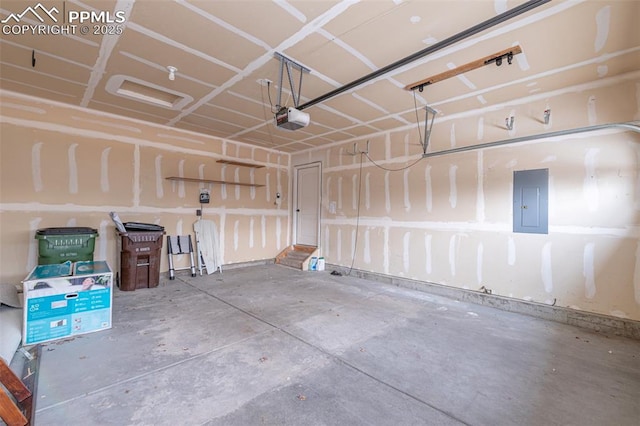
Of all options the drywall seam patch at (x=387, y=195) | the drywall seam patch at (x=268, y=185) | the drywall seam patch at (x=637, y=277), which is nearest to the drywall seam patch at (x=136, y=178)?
the drywall seam patch at (x=268, y=185)

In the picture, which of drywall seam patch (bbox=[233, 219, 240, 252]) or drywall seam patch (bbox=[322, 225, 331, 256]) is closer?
drywall seam patch (bbox=[233, 219, 240, 252])

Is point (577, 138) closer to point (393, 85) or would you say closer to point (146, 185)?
point (393, 85)

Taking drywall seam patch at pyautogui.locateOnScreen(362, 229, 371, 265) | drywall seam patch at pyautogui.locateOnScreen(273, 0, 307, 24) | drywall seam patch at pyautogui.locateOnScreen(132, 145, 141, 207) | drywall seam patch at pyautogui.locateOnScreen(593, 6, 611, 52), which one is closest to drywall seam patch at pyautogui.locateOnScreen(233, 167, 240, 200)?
drywall seam patch at pyautogui.locateOnScreen(132, 145, 141, 207)

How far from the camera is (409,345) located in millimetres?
2691

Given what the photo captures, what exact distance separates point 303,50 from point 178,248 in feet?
14.5

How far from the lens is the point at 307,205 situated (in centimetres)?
697

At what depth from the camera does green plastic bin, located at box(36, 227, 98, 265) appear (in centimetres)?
375

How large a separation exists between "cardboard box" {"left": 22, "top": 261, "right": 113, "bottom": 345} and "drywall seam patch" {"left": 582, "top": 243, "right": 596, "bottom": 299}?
550 centimetres

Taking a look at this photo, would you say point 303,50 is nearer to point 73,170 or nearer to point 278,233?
point 73,170

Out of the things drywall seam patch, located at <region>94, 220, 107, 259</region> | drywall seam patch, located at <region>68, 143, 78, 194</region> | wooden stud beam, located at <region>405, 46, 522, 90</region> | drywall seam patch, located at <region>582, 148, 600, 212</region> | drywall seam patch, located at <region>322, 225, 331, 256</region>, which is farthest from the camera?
drywall seam patch, located at <region>322, 225, 331, 256</region>

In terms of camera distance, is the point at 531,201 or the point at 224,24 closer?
the point at 224,24

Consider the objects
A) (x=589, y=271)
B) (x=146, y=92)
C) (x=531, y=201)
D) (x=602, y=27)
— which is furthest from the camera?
(x=146, y=92)

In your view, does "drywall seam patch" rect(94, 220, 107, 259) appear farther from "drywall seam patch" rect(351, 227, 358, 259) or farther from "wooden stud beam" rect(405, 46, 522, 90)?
"wooden stud beam" rect(405, 46, 522, 90)

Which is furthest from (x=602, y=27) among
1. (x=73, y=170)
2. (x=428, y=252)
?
(x=73, y=170)
